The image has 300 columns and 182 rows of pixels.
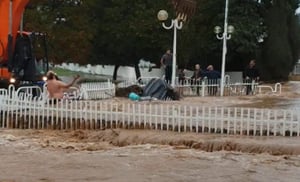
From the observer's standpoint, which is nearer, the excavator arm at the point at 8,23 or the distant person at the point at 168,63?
the excavator arm at the point at 8,23

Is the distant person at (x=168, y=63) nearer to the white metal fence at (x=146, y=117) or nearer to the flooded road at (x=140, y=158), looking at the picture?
the white metal fence at (x=146, y=117)

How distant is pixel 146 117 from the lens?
14297mm

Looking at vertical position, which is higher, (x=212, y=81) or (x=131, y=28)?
(x=131, y=28)

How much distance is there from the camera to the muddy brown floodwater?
31.9 ft

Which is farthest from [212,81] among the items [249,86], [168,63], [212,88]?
[168,63]

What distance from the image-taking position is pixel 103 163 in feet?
35.1

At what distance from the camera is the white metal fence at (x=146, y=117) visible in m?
13.4

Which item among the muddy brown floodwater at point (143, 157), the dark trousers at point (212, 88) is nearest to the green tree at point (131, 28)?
the dark trousers at point (212, 88)

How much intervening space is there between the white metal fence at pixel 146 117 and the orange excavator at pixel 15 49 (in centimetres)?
293

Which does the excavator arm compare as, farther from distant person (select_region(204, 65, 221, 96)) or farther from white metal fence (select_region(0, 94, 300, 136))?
distant person (select_region(204, 65, 221, 96))

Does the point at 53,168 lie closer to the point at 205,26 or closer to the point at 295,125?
the point at 295,125

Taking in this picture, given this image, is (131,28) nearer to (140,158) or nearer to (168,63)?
(168,63)

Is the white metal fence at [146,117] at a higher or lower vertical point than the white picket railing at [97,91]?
lower

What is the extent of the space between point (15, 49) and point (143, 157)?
29.4 ft
